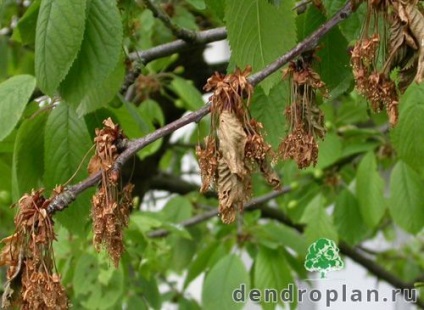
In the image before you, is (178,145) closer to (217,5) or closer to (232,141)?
(217,5)

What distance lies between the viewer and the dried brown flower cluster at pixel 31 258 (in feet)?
2.74

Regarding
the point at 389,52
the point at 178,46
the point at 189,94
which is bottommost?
the point at 189,94

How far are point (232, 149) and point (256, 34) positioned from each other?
0.24 metres

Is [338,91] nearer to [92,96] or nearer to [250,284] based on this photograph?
[92,96]

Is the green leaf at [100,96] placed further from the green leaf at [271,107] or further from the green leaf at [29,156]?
the green leaf at [271,107]

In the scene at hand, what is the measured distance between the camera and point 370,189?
2.01 m

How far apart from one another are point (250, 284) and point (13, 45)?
1250 mm

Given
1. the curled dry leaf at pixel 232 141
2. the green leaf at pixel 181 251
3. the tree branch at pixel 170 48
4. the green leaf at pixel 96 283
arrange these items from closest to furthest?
the curled dry leaf at pixel 232 141, the tree branch at pixel 170 48, the green leaf at pixel 96 283, the green leaf at pixel 181 251

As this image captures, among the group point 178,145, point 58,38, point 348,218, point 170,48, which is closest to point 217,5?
point 58,38

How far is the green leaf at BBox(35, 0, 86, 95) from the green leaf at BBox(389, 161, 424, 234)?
1.12m

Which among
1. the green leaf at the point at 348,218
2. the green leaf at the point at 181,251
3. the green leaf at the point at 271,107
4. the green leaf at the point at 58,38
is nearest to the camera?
the green leaf at the point at 58,38

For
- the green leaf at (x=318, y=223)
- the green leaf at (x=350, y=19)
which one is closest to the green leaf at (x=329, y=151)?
the green leaf at (x=318, y=223)

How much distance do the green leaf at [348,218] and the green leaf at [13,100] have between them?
106cm

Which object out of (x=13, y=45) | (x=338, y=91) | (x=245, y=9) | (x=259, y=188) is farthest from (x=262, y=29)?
(x=13, y=45)
